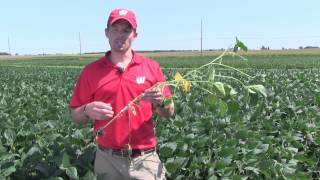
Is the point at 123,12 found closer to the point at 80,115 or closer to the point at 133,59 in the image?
the point at 133,59

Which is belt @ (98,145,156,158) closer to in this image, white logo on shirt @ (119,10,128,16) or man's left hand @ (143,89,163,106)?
man's left hand @ (143,89,163,106)

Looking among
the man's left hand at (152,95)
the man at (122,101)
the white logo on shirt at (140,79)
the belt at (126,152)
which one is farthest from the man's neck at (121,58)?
the belt at (126,152)

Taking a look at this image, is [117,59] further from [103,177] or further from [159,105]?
[103,177]

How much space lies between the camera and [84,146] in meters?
4.27

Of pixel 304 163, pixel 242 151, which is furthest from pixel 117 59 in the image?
pixel 304 163

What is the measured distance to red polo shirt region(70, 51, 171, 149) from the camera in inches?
140

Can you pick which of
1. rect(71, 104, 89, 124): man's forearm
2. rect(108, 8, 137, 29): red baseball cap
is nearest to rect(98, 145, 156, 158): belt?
rect(71, 104, 89, 124): man's forearm

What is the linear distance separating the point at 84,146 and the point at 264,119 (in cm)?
314

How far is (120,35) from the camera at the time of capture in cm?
350

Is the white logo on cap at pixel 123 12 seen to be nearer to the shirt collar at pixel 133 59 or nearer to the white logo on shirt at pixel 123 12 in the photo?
the white logo on shirt at pixel 123 12

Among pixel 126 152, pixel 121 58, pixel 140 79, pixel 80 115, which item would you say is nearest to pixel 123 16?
pixel 121 58

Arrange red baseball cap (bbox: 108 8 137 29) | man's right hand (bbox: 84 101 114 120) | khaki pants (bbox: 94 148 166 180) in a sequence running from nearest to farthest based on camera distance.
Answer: man's right hand (bbox: 84 101 114 120)
red baseball cap (bbox: 108 8 137 29)
khaki pants (bbox: 94 148 166 180)

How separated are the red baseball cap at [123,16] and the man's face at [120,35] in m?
0.02

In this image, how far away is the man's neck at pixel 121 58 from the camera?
3.60 meters
